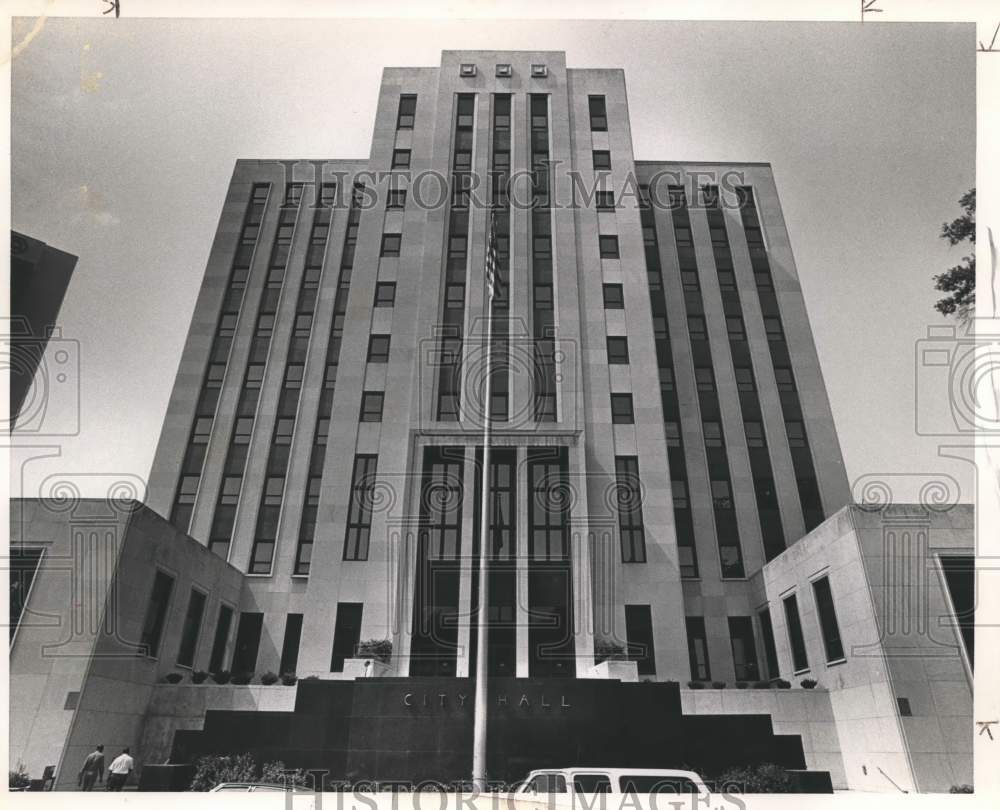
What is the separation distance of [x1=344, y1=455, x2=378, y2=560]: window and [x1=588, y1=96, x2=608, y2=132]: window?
759 inches

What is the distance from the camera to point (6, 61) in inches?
493

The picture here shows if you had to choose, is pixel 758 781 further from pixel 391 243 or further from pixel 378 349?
pixel 391 243

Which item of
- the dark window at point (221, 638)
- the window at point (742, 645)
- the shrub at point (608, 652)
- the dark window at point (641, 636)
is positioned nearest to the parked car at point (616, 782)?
the shrub at point (608, 652)

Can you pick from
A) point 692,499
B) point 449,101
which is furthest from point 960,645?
point 449,101

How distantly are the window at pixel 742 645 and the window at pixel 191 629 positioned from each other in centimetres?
1923

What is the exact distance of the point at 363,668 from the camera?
2208 cm

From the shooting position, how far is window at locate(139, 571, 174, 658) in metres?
20.1

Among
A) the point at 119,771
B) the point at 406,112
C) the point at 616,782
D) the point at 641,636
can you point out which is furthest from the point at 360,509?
the point at 406,112

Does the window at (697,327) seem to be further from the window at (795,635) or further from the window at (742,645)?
the window at (795,635)

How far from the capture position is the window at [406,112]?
35.3m

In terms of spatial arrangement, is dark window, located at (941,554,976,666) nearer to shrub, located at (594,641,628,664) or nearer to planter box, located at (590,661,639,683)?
planter box, located at (590,661,639,683)

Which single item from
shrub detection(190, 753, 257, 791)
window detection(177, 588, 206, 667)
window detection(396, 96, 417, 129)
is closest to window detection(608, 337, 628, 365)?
window detection(396, 96, 417, 129)

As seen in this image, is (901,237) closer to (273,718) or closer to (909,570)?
(909,570)

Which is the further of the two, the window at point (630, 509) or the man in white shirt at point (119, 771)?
the window at point (630, 509)
